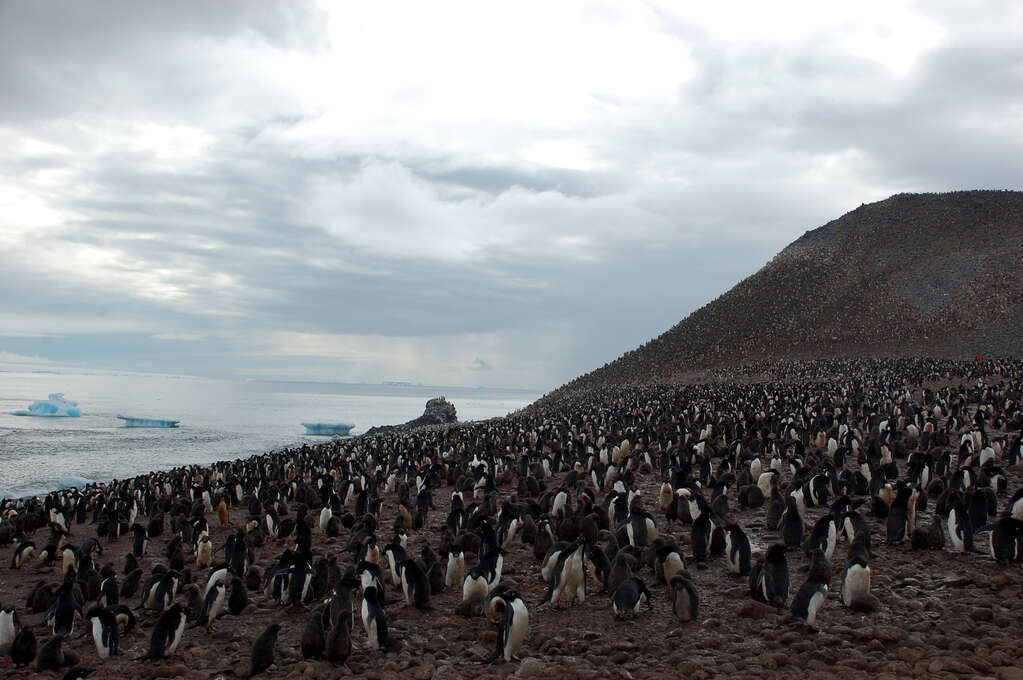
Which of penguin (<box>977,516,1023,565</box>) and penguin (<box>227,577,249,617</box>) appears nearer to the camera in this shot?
penguin (<box>977,516,1023,565</box>)

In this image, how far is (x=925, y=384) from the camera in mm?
35938

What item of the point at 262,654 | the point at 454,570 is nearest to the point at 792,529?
the point at 454,570

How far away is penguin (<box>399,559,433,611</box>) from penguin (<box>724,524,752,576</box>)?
3.72 metres

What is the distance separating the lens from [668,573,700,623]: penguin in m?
7.67

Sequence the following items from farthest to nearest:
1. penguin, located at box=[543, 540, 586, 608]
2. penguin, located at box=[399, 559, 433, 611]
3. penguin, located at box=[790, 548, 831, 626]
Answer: penguin, located at box=[399, 559, 433, 611] → penguin, located at box=[543, 540, 586, 608] → penguin, located at box=[790, 548, 831, 626]

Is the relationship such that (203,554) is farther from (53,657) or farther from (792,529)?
(792,529)

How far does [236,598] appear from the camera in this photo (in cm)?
905

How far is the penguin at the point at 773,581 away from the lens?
25.8ft

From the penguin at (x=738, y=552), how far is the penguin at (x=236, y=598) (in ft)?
19.8

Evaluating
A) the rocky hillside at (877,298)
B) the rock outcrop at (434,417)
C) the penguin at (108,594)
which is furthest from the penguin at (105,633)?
the rocky hillside at (877,298)

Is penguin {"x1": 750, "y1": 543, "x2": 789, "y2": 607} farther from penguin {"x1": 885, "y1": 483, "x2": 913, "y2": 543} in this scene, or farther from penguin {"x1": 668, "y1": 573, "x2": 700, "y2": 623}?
penguin {"x1": 885, "y1": 483, "x2": 913, "y2": 543}

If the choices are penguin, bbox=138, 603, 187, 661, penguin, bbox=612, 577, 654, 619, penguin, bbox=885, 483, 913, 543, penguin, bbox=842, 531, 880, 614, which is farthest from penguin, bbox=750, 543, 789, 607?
penguin, bbox=138, 603, 187, 661

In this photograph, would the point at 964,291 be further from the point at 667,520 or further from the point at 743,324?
the point at 667,520

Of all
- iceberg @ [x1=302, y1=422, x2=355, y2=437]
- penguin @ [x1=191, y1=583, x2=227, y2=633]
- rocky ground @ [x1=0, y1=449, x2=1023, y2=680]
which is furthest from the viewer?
iceberg @ [x1=302, y1=422, x2=355, y2=437]
